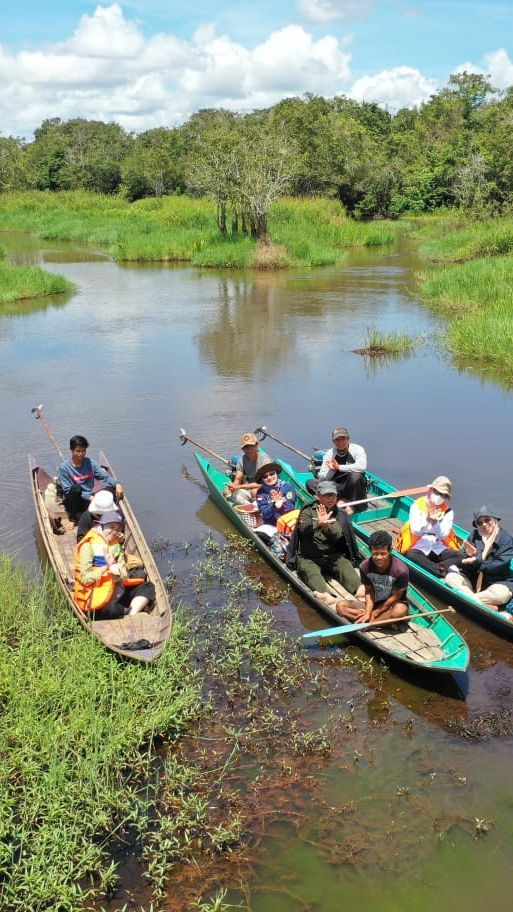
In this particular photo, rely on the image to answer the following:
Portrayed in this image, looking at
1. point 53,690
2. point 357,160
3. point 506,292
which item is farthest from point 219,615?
point 357,160

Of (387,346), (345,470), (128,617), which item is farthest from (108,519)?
(387,346)

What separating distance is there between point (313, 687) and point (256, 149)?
2876 cm

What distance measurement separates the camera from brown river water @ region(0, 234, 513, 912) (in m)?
5.03

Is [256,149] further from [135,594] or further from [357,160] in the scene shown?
[135,594]

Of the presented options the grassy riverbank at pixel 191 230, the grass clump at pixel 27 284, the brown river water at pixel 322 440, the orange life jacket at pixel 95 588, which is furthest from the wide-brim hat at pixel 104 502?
the grassy riverbank at pixel 191 230

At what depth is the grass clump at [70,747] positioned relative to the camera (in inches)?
187

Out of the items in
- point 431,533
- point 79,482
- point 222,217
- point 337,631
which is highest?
point 222,217

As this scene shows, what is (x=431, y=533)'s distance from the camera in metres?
8.09

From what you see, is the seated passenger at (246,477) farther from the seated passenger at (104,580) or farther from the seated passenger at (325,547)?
the seated passenger at (104,580)

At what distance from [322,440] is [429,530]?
4.90 m

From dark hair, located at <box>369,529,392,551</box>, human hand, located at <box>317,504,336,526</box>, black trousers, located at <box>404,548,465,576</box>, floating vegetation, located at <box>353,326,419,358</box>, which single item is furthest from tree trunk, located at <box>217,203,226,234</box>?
dark hair, located at <box>369,529,392,551</box>

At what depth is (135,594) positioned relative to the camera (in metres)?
7.20

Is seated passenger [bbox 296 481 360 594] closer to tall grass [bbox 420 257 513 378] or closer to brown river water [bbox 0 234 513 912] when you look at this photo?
brown river water [bbox 0 234 513 912]

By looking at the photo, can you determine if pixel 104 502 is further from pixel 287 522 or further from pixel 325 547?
pixel 325 547
